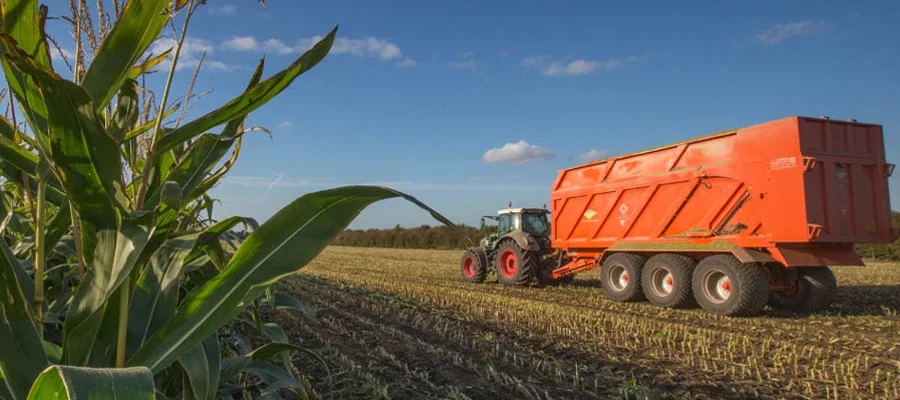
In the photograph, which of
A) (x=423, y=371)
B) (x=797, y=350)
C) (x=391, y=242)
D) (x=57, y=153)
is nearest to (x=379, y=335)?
(x=423, y=371)

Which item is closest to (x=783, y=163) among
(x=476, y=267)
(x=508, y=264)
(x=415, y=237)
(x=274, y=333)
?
(x=508, y=264)

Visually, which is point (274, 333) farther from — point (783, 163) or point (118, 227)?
point (783, 163)

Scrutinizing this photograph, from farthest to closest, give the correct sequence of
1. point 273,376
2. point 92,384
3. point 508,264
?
1. point 508,264
2. point 273,376
3. point 92,384

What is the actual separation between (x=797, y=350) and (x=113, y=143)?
691 centimetres

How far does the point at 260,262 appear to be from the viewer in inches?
46.9

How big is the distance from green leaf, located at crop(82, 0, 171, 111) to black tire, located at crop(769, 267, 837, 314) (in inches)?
390

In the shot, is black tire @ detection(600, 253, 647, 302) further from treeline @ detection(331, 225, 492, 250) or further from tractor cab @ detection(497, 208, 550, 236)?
treeline @ detection(331, 225, 492, 250)

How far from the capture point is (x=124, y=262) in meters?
1.10

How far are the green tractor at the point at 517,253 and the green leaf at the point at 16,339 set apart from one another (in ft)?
36.6

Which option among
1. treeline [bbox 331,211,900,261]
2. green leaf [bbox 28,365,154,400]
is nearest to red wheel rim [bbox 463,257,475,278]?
green leaf [bbox 28,365,154,400]

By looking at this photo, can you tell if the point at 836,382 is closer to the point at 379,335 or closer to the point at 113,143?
the point at 379,335

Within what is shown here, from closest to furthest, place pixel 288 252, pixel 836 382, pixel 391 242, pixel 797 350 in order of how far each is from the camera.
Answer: pixel 288 252, pixel 836 382, pixel 797 350, pixel 391 242

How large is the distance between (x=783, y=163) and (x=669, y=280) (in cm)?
255

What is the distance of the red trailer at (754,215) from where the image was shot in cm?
827
